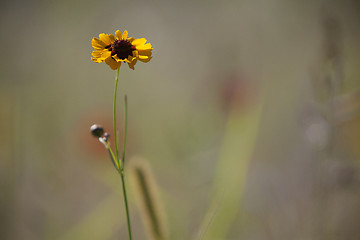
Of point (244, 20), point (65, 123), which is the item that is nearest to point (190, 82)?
point (244, 20)

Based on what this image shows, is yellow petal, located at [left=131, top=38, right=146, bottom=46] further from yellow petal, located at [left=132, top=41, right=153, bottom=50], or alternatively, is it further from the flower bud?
the flower bud

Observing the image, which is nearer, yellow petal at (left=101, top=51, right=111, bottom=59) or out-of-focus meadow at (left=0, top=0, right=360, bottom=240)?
yellow petal at (left=101, top=51, right=111, bottom=59)

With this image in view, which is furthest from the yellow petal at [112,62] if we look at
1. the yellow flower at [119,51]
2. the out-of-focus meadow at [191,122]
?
the out-of-focus meadow at [191,122]

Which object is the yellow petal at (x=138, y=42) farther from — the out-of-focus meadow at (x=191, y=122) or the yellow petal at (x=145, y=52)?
the out-of-focus meadow at (x=191, y=122)

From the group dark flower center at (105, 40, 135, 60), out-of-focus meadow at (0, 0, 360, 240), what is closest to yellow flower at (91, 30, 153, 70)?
dark flower center at (105, 40, 135, 60)

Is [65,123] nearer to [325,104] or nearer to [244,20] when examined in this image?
[325,104]

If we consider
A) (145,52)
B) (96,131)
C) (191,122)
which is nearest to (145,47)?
(145,52)
